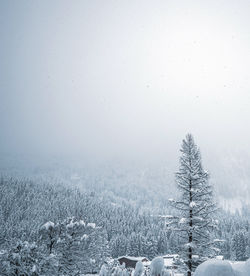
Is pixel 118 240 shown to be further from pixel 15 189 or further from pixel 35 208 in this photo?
pixel 15 189

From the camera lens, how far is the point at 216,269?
8086mm

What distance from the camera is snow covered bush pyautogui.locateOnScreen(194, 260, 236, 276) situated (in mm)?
8039

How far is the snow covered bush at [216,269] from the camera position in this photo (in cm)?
804

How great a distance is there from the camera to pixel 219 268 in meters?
8.11

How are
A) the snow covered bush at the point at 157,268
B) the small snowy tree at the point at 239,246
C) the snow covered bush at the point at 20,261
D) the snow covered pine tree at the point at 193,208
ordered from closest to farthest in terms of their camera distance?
the snow covered bush at the point at 20,261, the snow covered pine tree at the point at 193,208, the snow covered bush at the point at 157,268, the small snowy tree at the point at 239,246

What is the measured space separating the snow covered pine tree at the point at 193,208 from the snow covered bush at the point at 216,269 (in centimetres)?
448

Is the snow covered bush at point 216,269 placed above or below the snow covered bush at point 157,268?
above

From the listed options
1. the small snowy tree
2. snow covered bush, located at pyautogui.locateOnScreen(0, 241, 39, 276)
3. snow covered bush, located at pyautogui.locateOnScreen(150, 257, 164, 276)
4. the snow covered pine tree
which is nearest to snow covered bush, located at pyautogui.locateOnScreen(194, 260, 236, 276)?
the snow covered pine tree

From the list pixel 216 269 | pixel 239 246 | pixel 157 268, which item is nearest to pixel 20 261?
pixel 157 268

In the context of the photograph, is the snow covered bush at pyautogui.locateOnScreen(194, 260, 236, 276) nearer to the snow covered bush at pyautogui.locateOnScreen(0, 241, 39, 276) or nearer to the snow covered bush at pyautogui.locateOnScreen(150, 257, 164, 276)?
the snow covered bush at pyautogui.locateOnScreen(150, 257, 164, 276)

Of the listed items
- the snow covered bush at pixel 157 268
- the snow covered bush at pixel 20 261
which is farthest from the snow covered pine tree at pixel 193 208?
the snow covered bush at pixel 20 261

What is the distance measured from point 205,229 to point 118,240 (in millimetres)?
105892

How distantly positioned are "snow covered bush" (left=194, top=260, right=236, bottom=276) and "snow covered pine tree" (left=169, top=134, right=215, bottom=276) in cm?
448

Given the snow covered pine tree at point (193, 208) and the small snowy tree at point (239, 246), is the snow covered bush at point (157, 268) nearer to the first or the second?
the snow covered pine tree at point (193, 208)
